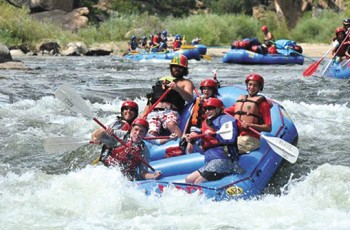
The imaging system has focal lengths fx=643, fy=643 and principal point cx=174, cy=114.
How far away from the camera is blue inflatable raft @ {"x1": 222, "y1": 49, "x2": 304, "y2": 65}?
59.4ft

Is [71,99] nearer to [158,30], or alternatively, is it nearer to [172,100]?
[172,100]

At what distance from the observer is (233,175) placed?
5.19 meters

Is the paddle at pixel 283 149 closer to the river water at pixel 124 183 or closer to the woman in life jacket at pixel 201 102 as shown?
the river water at pixel 124 183

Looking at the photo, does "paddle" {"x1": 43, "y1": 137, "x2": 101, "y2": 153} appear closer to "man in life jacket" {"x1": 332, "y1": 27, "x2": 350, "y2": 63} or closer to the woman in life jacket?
the woman in life jacket

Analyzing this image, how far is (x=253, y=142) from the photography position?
18.4ft

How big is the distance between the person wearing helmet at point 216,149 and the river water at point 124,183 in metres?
0.30

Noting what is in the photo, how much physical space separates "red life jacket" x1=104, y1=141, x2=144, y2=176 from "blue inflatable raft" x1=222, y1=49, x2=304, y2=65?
13166 mm

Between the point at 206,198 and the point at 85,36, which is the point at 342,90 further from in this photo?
the point at 85,36

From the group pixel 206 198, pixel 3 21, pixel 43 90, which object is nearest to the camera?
pixel 206 198

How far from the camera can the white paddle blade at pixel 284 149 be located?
5305mm

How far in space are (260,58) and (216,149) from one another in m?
13.2

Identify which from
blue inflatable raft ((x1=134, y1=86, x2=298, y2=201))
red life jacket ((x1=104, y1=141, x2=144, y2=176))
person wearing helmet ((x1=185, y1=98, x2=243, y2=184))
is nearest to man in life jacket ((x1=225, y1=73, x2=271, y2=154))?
blue inflatable raft ((x1=134, y1=86, x2=298, y2=201))

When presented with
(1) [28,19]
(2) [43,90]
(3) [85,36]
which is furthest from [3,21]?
(2) [43,90]

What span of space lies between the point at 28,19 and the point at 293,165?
811 inches
